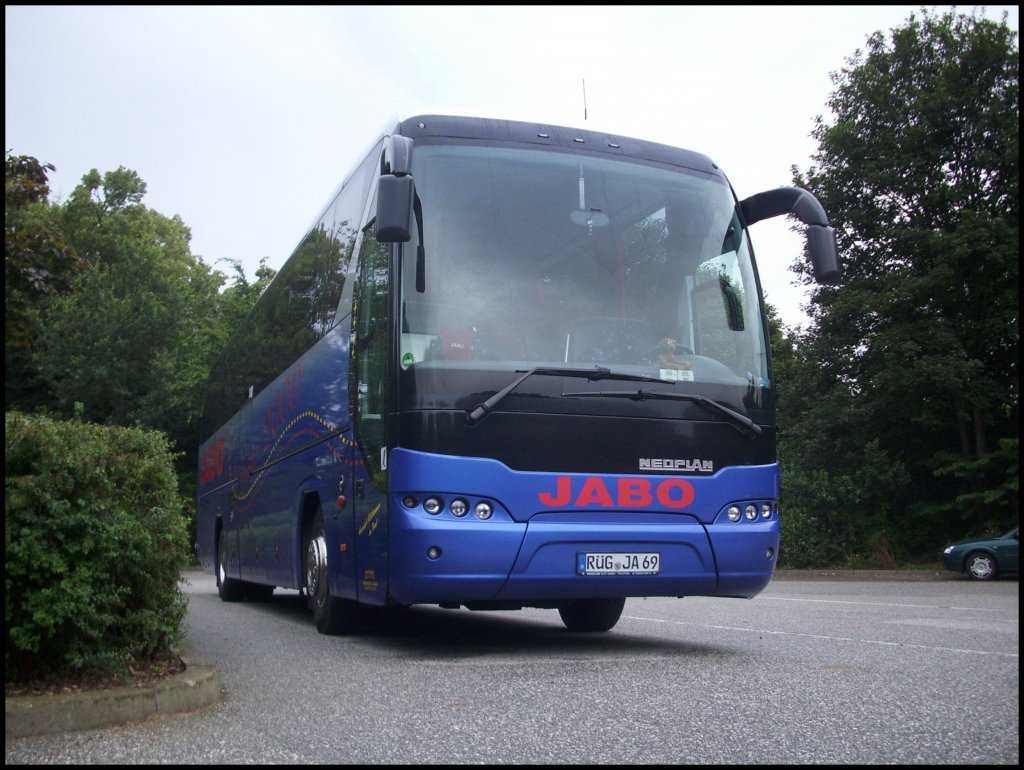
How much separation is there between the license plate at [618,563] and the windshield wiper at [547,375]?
1.13 metres

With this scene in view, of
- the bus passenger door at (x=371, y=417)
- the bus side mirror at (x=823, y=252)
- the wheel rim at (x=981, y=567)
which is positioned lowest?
the wheel rim at (x=981, y=567)

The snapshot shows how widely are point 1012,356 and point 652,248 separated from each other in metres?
23.4

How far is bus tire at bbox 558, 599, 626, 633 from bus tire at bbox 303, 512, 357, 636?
192 centimetres

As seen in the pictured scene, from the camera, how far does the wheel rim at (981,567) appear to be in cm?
2450

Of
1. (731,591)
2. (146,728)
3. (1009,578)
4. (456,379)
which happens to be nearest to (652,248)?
(456,379)

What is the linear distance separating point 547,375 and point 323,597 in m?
3.33

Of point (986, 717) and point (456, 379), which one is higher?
point (456, 379)

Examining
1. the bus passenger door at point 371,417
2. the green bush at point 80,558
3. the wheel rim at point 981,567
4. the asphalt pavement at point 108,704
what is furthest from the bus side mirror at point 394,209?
the wheel rim at point 981,567

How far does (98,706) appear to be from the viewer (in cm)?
522

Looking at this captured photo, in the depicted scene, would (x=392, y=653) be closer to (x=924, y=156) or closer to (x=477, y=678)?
(x=477, y=678)

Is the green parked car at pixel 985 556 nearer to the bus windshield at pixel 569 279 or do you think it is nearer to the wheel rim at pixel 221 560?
the wheel rim at pixel 221 560

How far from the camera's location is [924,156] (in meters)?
31.0

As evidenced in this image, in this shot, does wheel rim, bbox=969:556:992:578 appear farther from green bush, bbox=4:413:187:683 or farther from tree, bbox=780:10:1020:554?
green bush, bbox=4:413:187:683

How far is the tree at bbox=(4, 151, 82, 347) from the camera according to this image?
10656 mm
